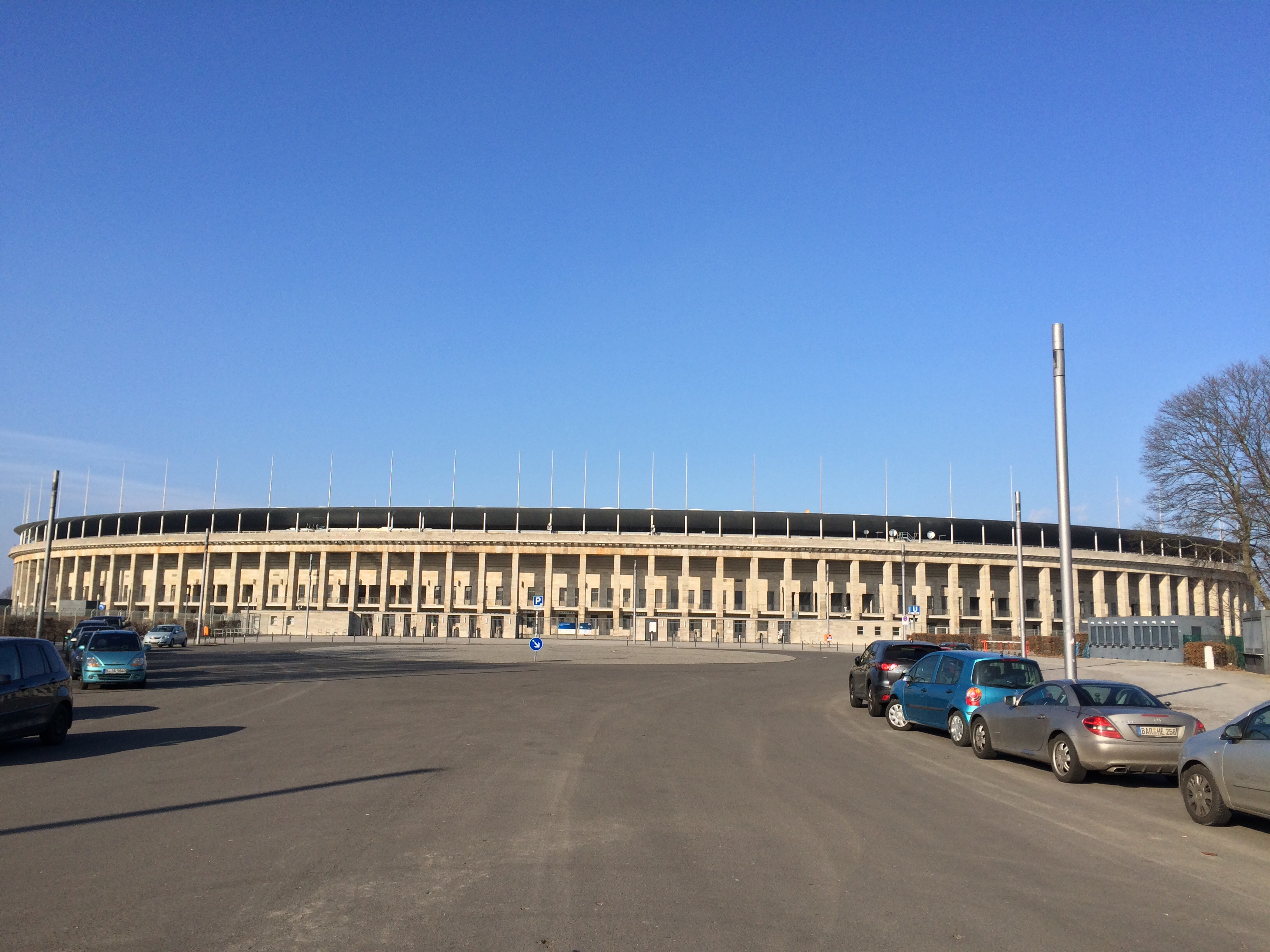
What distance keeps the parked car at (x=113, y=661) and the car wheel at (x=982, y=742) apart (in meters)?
22.6

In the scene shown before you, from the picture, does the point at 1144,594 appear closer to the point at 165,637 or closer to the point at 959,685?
the point at 165,637

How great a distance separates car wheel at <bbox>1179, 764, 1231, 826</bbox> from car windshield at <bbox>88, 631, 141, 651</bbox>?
2683cm

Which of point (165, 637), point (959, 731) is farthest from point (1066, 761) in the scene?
point (165, 637)

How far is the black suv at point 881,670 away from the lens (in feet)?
72.6

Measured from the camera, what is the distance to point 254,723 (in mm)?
18500

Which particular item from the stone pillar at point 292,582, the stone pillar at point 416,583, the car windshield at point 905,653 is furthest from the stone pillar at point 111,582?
the car windshield at point 905,653

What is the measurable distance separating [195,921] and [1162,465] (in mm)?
53745

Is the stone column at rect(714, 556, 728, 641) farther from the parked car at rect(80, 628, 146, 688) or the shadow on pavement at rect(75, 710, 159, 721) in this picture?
the shadow on pavement at rect(75, 710, 159, 721)

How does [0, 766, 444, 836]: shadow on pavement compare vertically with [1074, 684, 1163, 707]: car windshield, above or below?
below

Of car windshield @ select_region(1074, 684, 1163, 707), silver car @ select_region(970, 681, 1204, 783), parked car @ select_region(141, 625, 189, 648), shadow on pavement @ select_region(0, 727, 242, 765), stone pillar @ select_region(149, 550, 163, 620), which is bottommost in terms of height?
parked car @ select_region(141, 625, 189, 648)

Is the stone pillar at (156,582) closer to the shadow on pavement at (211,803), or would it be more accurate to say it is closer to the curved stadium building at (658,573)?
the curved stadium building at (658,573)

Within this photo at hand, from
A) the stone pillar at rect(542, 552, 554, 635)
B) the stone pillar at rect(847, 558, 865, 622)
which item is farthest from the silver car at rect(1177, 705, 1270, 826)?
the stone pillar at rect(847, 558, 865, 622)

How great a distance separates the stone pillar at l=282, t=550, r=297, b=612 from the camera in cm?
10225

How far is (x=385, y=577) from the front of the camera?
101 meters
